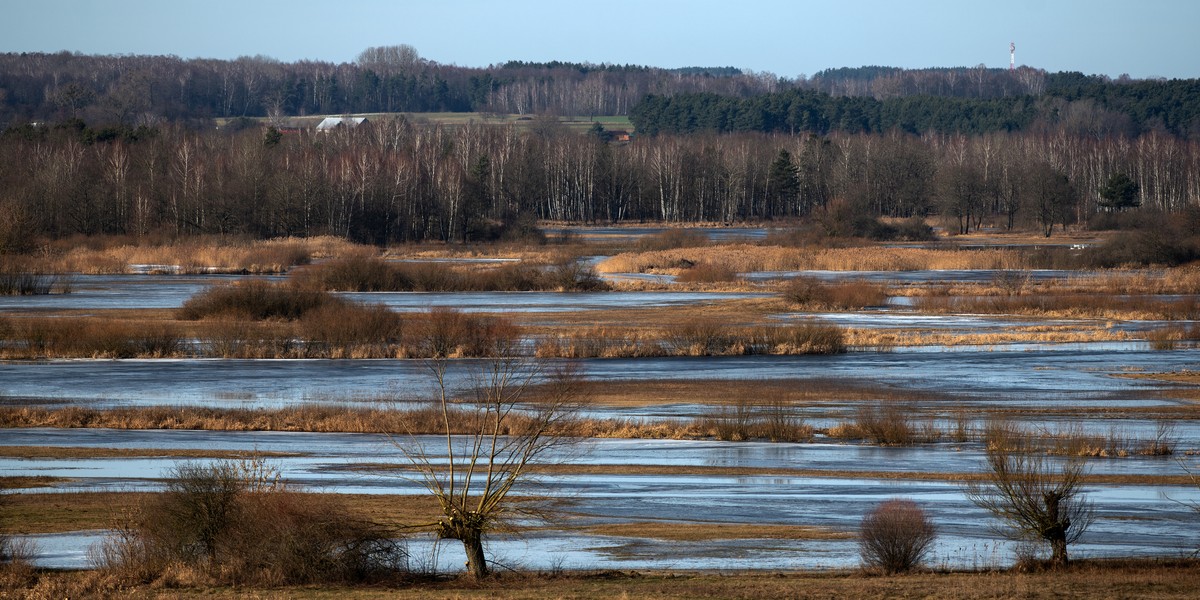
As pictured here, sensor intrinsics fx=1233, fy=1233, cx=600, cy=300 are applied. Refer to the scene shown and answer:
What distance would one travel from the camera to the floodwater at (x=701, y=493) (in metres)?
17.2

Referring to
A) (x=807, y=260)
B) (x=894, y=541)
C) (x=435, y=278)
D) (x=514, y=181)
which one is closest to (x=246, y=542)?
(x=894, y=541)

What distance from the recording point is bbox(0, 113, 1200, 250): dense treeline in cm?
10038

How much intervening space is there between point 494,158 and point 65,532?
124560 millimetres

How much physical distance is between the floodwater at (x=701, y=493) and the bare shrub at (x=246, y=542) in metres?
1.20

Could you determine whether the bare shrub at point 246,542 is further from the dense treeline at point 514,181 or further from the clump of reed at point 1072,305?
the dense treeline at point 514,181

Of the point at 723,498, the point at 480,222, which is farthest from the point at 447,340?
the point at 480,222

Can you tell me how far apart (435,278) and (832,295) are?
22.8 meters

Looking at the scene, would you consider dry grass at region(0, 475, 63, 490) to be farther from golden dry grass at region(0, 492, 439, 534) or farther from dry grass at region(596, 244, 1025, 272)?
dry grass at region(596, 244, 1025, 272)

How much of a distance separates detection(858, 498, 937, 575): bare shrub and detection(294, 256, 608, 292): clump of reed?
52611 mm

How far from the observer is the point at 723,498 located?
70.6 feet

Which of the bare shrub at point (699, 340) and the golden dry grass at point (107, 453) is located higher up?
the golden dry grass at point (107, 453)

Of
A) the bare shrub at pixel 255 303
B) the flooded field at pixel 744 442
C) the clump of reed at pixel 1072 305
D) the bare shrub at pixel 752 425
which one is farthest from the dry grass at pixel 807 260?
the bare shrub at pixel 752 425

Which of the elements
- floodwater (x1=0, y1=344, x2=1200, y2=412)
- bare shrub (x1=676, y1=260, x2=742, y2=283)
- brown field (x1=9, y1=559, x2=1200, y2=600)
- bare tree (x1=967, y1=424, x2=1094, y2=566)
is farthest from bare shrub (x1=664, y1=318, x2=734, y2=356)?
brown field (x1=9, y1=559, x2=1200, y2=600)

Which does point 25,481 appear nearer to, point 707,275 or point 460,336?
point 460,336
